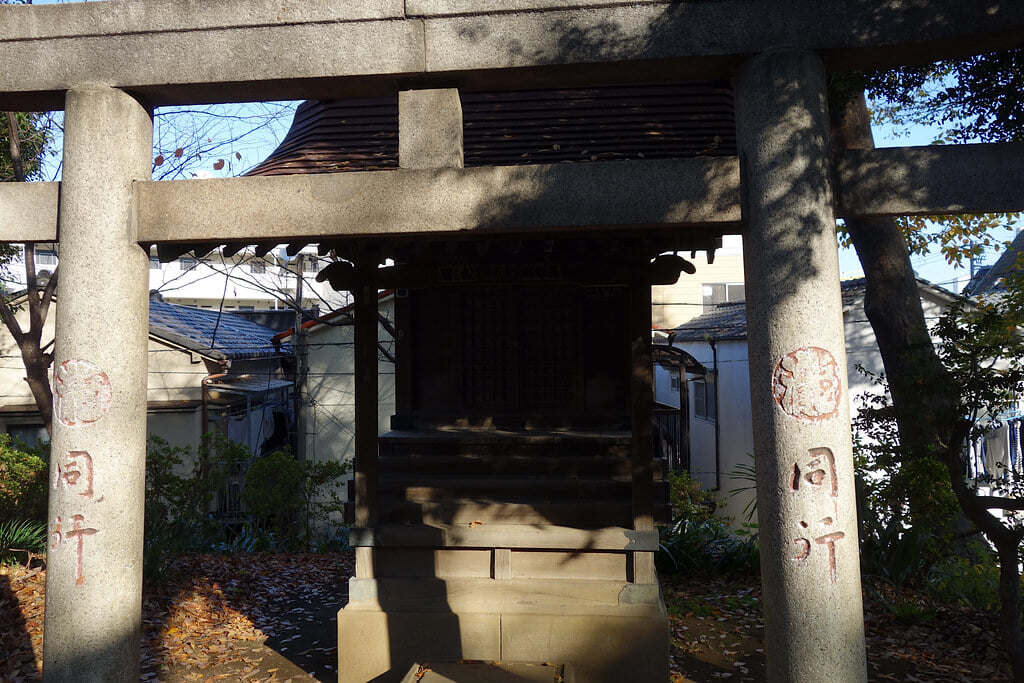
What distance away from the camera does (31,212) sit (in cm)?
416

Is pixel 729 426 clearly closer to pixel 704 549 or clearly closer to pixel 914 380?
pixel 704 549

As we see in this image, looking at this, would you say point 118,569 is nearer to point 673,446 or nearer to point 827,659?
point 827,659

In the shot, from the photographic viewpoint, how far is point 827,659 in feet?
11.7

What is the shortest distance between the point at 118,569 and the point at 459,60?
10.9 ft

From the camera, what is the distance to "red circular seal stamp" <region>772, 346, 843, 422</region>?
3639 millimetres

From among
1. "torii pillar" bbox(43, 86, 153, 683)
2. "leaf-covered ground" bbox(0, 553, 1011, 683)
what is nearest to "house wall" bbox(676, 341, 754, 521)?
"leaf-covered ground" bbox(0, 553, 1011, 683)

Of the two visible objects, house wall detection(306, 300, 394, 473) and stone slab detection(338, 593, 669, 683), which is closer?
stone slab detection(338, 593, 669, 683)

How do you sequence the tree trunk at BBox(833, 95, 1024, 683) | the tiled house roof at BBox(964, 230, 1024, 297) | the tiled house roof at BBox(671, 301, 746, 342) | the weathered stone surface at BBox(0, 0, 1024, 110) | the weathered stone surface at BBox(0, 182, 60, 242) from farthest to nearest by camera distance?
the tiled house roof at BBox(671, 301, 746, 342) < the tiled house roof at BBox(964, 230, 1024, 297) < the tree trunk at BBox(833, 95, 1024, 683) < the weathered stone surface at BBox(0, 182, 60, 242) < the weathered stone surface at BBox(0, 0, 1024, 110)

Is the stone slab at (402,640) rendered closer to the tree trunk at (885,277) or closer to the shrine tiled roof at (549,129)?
the shrine tiled roof at (549,129)

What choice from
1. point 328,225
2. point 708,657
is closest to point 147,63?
point 328,225

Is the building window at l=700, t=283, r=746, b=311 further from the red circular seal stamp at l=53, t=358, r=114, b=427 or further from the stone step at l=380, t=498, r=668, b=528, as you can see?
the red circular seal stamp at l=53, t=358, r=114, b=427

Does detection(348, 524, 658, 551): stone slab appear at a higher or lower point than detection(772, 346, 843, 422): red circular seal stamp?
lower

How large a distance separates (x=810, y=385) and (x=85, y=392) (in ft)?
12.5

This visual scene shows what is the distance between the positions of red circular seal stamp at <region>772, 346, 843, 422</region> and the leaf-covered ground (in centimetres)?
371
